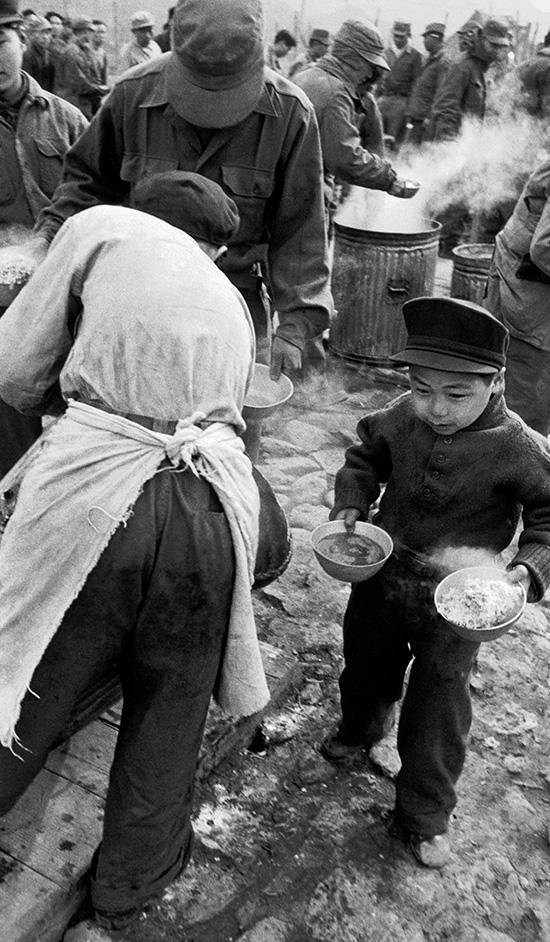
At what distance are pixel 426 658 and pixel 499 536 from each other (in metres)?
0.43

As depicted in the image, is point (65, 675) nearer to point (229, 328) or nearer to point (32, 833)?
point (32, 833)

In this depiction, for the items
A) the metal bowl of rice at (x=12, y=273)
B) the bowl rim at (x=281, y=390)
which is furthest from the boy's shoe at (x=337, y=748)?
the metal bowl of rice at (x=12, y=273)

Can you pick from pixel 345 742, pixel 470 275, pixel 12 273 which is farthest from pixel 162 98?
pixel 470 275

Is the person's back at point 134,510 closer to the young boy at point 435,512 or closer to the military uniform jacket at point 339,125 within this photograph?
the young boy at point 435,512

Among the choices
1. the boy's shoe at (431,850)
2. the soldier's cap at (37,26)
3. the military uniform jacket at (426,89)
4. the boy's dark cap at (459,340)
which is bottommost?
the military uniform jacket at (426,89)

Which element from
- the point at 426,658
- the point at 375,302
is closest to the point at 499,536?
the point at 426,658

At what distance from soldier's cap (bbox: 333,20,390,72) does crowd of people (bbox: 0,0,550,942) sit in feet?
10.7

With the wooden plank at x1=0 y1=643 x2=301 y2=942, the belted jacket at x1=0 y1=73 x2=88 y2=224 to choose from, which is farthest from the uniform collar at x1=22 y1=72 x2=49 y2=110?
the wooden plank at x1=0 y1=643 x2=301 y2=942

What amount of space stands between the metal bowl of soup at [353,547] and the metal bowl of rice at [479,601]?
214 millimetres

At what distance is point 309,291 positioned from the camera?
3.97m

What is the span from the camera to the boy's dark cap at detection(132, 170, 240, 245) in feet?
7.86

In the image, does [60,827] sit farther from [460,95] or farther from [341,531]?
[460,95]

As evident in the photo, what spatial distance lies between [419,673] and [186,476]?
1.06 m

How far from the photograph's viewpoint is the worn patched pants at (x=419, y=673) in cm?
269
